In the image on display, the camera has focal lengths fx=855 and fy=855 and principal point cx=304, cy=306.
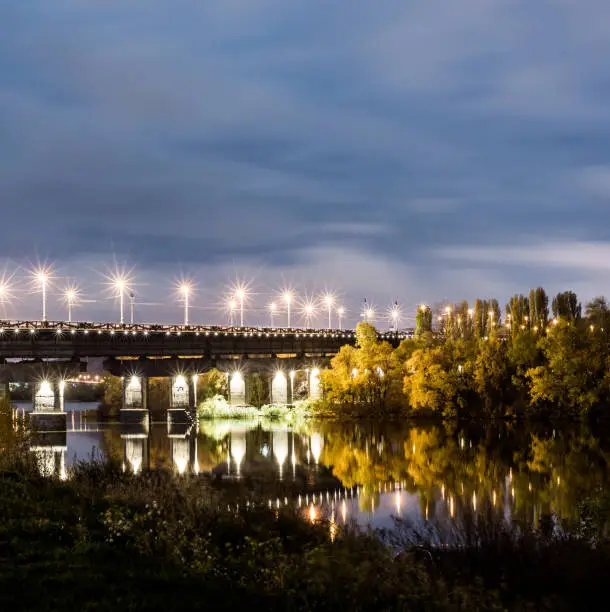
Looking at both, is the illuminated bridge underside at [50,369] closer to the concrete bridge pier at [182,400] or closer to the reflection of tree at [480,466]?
the concrete bridge pier at [182,400]

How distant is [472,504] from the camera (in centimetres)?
3612

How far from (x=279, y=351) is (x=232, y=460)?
72407mm

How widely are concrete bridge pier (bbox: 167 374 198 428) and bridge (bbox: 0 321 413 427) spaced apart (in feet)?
0.33

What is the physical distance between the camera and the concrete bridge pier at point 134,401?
355ft

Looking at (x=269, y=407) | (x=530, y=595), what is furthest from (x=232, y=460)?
(x=269, y=407)

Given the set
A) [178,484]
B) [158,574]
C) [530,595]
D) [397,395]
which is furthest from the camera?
[397,395]

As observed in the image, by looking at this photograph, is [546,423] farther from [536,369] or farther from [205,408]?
[205,408]

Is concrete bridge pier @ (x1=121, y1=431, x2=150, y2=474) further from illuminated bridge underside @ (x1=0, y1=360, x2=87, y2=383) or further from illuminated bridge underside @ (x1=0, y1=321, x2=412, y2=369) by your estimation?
illuminated bridge underside @ (x1=0, y1=321, x2=412, y2=369)

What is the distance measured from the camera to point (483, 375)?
312ft

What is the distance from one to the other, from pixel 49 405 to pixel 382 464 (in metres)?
51.6

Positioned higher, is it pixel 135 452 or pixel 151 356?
pixel 151 356

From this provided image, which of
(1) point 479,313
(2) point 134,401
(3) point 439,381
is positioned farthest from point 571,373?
(1) point 479,313

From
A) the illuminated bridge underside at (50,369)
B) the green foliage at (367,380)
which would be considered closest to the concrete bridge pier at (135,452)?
the illuminated bridge underside at (50,369)

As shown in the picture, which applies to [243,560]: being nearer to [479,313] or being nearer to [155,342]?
A: [155,342]
